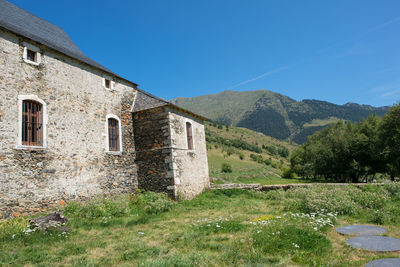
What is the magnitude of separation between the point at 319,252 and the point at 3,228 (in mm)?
8037

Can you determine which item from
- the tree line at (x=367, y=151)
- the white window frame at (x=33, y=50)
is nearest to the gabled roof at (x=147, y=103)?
the white window frame at (x=33, y=50)

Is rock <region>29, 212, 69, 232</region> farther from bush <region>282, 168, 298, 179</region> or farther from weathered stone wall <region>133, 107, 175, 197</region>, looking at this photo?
bush <region>282, 168, 298, 179</region>

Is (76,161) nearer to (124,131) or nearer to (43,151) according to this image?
(43,151)

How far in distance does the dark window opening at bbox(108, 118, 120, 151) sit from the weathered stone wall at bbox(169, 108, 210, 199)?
118 inches

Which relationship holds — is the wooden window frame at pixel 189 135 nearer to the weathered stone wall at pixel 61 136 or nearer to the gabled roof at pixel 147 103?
the gabled roof at pixel 147 103

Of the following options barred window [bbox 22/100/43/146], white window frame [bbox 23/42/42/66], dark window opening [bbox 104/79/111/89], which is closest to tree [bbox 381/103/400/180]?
dark window opening [bbox 104/79/111/89]

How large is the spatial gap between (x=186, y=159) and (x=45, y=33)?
9789mm

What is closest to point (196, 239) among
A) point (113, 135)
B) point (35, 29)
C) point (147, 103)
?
point (113, 135)

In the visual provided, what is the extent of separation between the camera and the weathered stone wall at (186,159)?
1241 cm

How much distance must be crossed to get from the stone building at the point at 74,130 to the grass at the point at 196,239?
1.45 meters

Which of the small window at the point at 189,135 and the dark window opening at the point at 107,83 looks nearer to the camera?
the dark window opening at the point at 107,83

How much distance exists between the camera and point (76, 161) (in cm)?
1029

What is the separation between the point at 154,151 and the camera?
41.8ft

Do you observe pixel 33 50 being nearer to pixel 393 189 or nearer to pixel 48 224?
pixel 48 224
